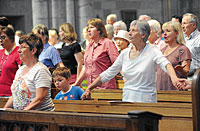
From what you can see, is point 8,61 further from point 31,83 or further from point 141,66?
point 141,66

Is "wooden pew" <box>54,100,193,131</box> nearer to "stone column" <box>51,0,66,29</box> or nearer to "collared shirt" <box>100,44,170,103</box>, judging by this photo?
"collared shirt" <box>100,44,170,103</box>

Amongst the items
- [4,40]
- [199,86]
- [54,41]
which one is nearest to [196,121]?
[199,86]

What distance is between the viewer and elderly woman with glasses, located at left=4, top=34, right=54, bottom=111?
5055 millimetres

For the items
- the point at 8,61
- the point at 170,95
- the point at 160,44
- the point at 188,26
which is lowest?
the point at 170,95

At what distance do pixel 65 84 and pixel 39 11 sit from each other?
9.42 meters

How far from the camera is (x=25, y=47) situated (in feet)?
17.3

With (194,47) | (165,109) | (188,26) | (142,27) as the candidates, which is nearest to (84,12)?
(188,26)

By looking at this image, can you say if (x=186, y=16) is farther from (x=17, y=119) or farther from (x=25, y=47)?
(x=17, y=119)

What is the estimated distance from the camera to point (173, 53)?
675cm

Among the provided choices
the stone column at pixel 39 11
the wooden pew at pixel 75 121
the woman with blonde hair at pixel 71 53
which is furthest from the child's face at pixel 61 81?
the stone column at pixel 39 11

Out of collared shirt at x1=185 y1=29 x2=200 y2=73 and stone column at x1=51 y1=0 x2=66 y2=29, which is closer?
collared shirt at x1=185 y1=29 x2=200 y2=73

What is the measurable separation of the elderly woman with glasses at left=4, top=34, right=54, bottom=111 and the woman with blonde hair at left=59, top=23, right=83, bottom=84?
2958mm

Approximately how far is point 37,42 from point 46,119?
108cm

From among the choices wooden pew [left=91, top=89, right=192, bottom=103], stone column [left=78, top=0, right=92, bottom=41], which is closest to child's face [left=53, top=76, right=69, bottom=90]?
wooden pew [left=91, top=89, right=192, bottom=103]
